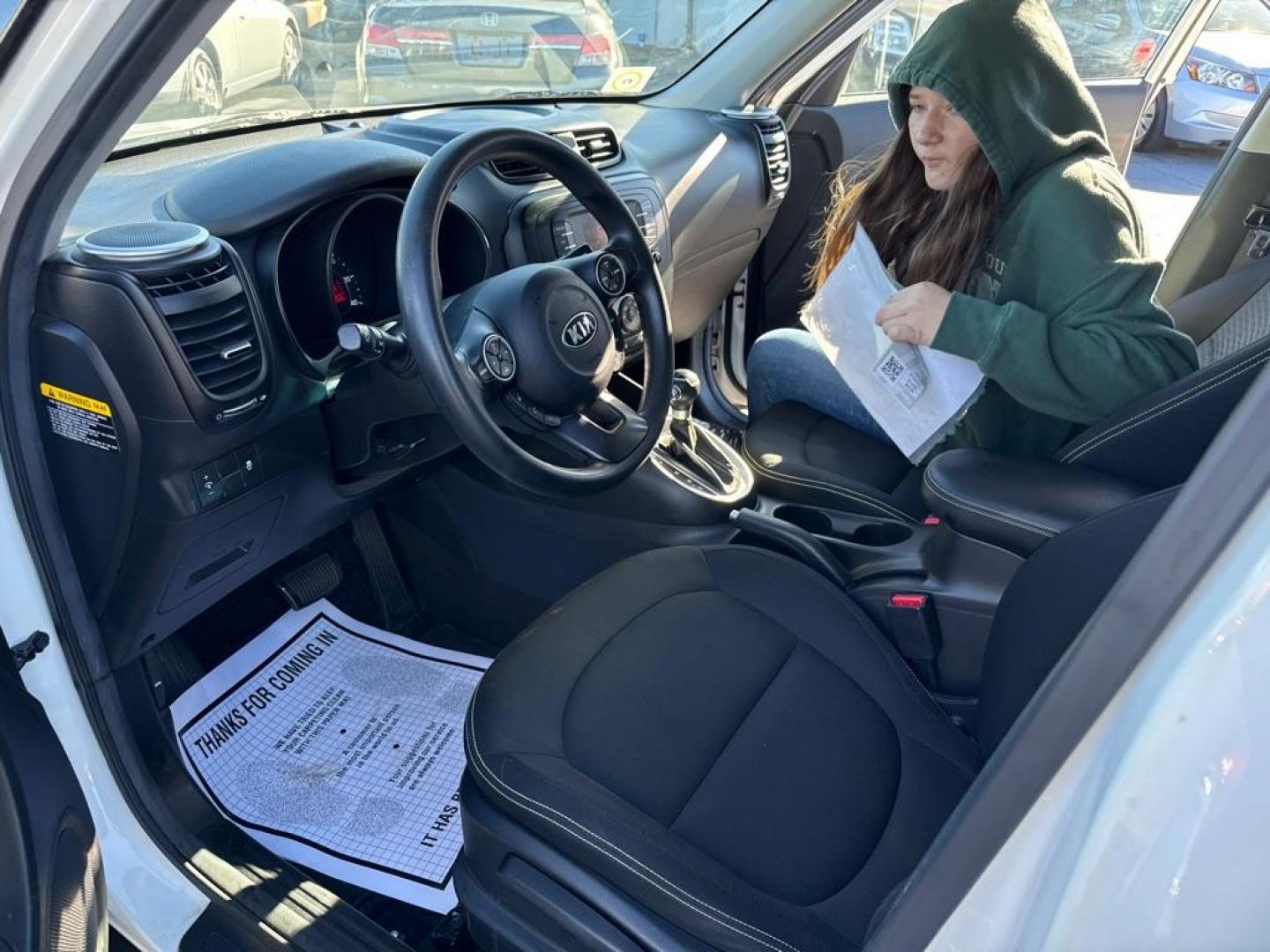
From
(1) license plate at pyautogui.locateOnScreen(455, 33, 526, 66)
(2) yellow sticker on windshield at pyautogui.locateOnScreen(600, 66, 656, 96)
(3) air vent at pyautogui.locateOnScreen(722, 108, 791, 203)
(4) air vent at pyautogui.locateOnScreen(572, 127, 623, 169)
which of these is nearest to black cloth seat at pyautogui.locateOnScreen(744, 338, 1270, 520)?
(4) air vent at pyautogui.locateOnScreen(572, 127, 623, 169)

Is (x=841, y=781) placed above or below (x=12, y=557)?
below

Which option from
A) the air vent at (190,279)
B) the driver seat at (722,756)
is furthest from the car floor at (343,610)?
the air vent at (190,279)

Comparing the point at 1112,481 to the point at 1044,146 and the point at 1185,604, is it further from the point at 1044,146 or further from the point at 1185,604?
the point at 1185,604

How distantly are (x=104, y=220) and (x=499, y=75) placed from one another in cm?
127

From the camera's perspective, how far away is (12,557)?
121 centimetres

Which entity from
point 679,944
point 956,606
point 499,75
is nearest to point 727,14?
point 499,75

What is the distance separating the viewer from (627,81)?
2.60m

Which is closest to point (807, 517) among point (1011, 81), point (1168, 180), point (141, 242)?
point (1011, 81)

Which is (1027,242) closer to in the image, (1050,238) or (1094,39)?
(1050,238)

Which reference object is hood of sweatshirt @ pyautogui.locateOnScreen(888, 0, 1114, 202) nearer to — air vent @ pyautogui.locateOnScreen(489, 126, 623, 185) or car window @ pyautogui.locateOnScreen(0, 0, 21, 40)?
air vent @ pyautogui.locateOnScreen(489, 126, 623, 185)

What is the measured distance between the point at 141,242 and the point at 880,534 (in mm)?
1143

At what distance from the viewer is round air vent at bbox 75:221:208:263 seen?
1.19m

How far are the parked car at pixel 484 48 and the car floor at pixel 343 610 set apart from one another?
0.97 meters

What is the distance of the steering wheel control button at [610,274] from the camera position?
1.50 m
